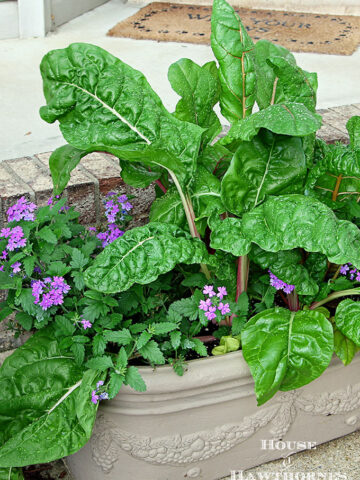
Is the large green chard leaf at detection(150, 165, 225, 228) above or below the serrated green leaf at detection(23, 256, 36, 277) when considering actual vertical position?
above

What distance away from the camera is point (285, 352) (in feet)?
4.22

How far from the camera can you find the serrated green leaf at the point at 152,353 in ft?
4.17

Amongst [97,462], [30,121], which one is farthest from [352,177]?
[30,121]

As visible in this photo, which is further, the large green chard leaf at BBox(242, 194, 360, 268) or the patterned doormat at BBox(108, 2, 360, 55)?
the patterned doormat at BBox(108, 2, 360, 55)

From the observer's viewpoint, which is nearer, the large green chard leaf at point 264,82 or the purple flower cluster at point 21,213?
the purple flower cluster at point 21,213

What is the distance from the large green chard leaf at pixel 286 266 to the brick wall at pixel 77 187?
55cm

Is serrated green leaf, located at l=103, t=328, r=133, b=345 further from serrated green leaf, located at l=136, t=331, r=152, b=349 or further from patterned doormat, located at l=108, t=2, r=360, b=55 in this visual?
patterned doormat, located at l=108, t=2, r=360, b=55

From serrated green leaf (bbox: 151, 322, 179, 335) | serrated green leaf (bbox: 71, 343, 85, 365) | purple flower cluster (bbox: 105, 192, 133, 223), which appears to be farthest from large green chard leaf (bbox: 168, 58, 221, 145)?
serrated green leaf (bbox: 71, 343, 85, 365)

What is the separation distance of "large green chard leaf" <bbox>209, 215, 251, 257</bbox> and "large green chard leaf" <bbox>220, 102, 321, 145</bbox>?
0.18m

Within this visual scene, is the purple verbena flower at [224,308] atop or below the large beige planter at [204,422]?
atop

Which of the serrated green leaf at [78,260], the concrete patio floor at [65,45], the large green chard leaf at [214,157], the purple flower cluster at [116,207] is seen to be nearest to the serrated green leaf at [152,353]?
the serrated green leaf at [78,260]

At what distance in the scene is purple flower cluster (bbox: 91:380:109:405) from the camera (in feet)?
4.04

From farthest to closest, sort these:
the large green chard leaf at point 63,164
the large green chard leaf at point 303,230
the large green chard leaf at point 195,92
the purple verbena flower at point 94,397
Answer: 1. the large green chard leaf at point 195,92
2. the large green chard leaf at point 63,164
3. the purple verbena flower at point 94,397
4. the large green chard leaf at point 303,230

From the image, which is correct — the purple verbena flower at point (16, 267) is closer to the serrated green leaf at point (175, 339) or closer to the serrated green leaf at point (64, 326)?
the serrated green leaf at point (64, 326)
